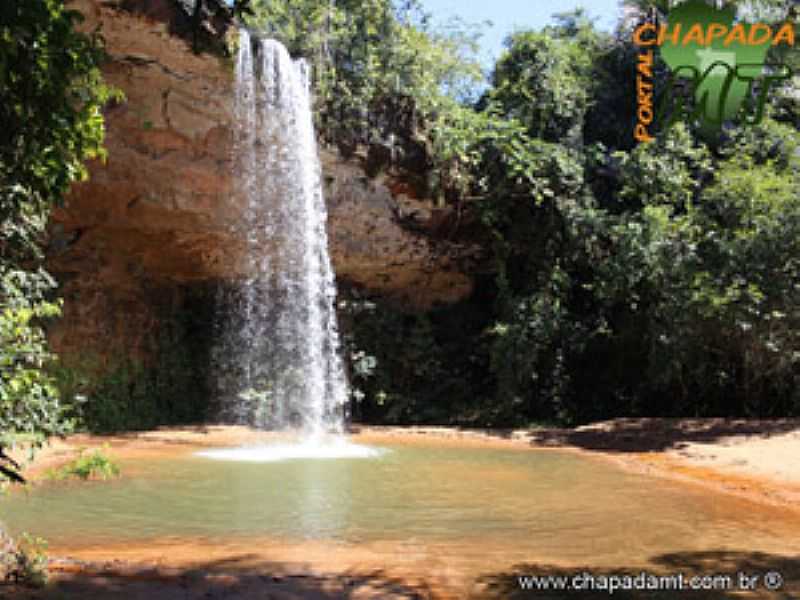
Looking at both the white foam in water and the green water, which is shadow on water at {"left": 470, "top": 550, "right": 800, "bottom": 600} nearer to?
the green water

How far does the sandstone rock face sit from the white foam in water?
4674 mm

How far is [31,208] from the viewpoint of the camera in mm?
3771

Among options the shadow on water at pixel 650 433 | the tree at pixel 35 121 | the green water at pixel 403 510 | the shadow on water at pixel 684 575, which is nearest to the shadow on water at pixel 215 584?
the shadow on water at pixel 684 575

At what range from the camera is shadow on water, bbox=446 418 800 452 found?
9898mm

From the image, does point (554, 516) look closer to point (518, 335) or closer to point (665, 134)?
point (518, 335)

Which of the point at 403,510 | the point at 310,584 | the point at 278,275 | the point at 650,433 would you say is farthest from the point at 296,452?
the point at 310,584

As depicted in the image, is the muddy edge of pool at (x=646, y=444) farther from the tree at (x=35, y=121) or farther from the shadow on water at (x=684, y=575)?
the tree at (x=35, y=121)

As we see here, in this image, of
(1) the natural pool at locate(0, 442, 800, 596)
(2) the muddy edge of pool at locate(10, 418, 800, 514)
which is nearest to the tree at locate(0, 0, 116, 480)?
(1) the natural pool at locate(0, 442, 800, 596)

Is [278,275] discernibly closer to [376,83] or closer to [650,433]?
[376,83]

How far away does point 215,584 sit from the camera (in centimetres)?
325

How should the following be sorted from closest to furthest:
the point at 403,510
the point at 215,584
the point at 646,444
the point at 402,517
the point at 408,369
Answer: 1. the point at 215,584
2. the point at 402,517
3. the point at 403,510
4. the point at 646,444
5. the point at 408,369

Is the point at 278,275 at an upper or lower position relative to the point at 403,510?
upper

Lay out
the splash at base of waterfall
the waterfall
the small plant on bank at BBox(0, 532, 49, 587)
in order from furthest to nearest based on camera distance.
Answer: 1. the waterfall
2. the splash at base of waterfall
3. the small plant on bank at BBox(0, 532, 49, 587)

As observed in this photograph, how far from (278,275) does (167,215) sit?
8.72 ft
